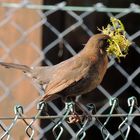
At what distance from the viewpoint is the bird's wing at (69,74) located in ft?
12.1

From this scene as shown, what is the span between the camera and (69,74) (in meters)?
3.72

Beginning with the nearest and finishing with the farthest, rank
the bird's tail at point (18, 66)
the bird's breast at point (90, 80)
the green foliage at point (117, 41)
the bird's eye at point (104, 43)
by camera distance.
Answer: the green foliage at point (117, 41) → the bird's eye at point (104, 43) → the bird's breast at point (90, 80) → the bird's tail at point (18, 66)

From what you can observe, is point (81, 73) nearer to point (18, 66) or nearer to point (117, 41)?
point (18, 66)

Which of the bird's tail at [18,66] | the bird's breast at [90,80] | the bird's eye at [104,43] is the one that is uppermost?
the bird's tail at [18,66]

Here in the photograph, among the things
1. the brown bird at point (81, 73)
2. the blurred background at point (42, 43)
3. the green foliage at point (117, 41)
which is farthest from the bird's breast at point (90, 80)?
the blurred background at point (42, 43)

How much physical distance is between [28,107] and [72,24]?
1.61 ft

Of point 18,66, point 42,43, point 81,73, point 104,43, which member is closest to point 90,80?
point 81,73

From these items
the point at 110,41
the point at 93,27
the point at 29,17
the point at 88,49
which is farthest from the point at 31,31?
the point at 110,41

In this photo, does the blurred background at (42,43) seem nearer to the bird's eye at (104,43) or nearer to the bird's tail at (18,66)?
the bird's tail at (18,66)

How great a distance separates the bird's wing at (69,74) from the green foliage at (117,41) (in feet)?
0.85

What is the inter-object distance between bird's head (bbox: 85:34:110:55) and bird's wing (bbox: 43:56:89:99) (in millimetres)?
66

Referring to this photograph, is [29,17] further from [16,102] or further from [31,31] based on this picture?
[16,102]

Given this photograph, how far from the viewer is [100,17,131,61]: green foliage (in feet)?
10.8

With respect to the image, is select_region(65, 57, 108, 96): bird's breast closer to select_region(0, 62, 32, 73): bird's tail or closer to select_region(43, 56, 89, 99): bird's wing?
select_region(43, 56, 89, 99): bird's wing
